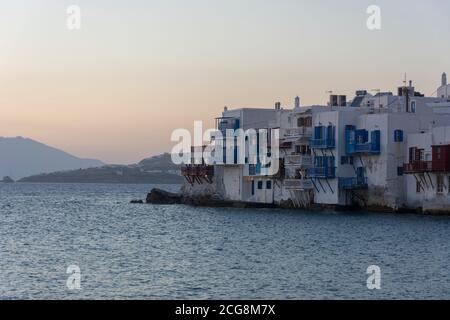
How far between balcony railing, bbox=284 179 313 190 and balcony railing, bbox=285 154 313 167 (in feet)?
4.30

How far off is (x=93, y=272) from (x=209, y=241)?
14.5m

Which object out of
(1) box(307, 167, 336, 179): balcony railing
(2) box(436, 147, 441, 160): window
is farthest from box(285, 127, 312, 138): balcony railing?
(2) box(436, 147, 441, 160): window

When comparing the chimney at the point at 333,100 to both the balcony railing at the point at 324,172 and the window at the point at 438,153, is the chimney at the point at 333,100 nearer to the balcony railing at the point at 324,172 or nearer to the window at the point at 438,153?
the balcony railing at the point at 324,172

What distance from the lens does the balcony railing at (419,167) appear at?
6325cm

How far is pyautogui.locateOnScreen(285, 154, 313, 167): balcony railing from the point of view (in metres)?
73.7

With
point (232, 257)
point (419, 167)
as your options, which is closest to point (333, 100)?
point (419, 167)

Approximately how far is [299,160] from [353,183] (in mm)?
6221

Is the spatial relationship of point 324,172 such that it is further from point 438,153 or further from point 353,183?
point 438,153

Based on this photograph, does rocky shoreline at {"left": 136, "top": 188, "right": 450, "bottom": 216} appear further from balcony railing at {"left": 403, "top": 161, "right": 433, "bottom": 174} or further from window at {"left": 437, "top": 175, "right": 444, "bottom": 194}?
balcony railing at {"left": 403, "top": 161, "right": 433, "bottom": 174}

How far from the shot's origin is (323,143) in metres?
70.8

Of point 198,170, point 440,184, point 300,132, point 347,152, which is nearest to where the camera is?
point 440,184

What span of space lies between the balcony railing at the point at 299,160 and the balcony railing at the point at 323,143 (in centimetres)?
190
